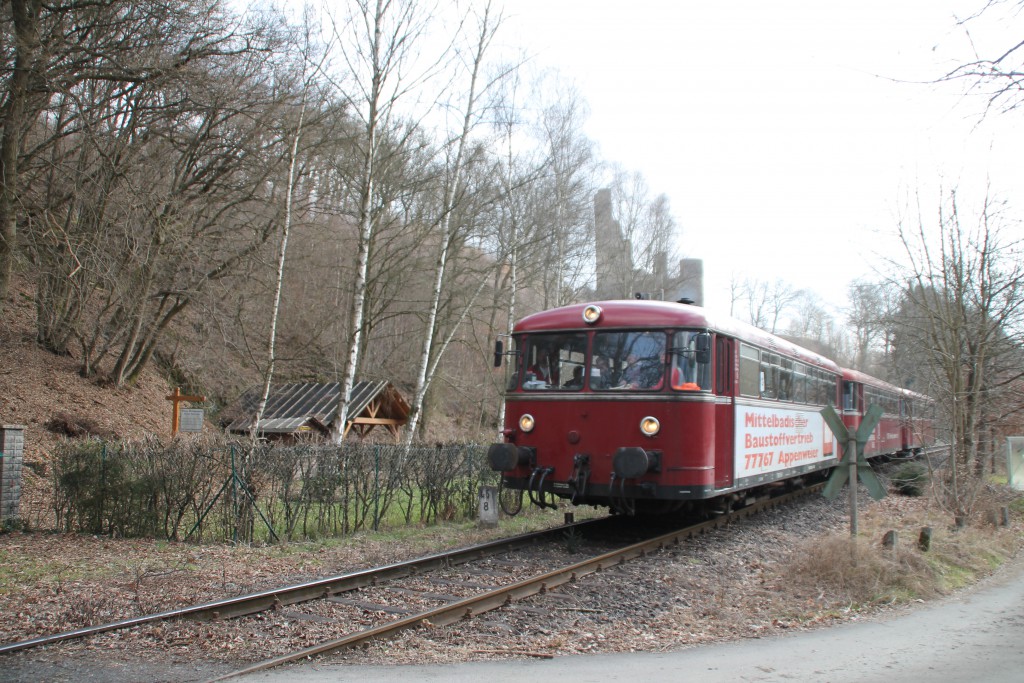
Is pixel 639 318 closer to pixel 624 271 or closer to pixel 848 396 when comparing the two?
pixel 848 396

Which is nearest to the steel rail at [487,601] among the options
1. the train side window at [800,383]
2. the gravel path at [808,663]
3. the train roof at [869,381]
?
the gravel path at [808,663]

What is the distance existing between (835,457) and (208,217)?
55.3ft

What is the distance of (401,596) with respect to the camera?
8039 mm

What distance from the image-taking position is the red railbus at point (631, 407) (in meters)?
10.4

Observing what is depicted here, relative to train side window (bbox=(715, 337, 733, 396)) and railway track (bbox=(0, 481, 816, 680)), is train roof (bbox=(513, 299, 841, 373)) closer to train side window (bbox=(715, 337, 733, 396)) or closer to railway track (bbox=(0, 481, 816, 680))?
train side window (bbox=(715, 337, 733, 396))

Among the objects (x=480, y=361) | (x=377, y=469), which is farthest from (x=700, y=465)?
(x=480, y=361)

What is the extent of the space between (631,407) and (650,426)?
1.15ft

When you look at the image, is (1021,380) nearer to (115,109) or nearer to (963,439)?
(963,439)

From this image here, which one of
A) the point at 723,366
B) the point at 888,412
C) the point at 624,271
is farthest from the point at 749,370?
the point at 624,271

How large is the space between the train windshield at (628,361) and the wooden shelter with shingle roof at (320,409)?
13.2m

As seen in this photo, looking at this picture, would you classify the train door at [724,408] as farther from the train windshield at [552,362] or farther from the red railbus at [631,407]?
the train windshield at [552,362]

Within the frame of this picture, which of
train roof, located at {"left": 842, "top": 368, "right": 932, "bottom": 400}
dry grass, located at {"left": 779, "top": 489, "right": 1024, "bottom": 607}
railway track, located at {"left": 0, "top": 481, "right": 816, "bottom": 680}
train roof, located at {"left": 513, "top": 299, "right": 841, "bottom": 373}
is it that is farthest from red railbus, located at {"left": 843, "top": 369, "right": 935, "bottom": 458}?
railway track, located at {"left": 0, "top": 481, "right": 816, "bottom": 680}

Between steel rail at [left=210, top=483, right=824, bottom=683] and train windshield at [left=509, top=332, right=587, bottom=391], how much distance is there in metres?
2.31

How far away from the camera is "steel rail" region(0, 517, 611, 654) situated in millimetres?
6367
